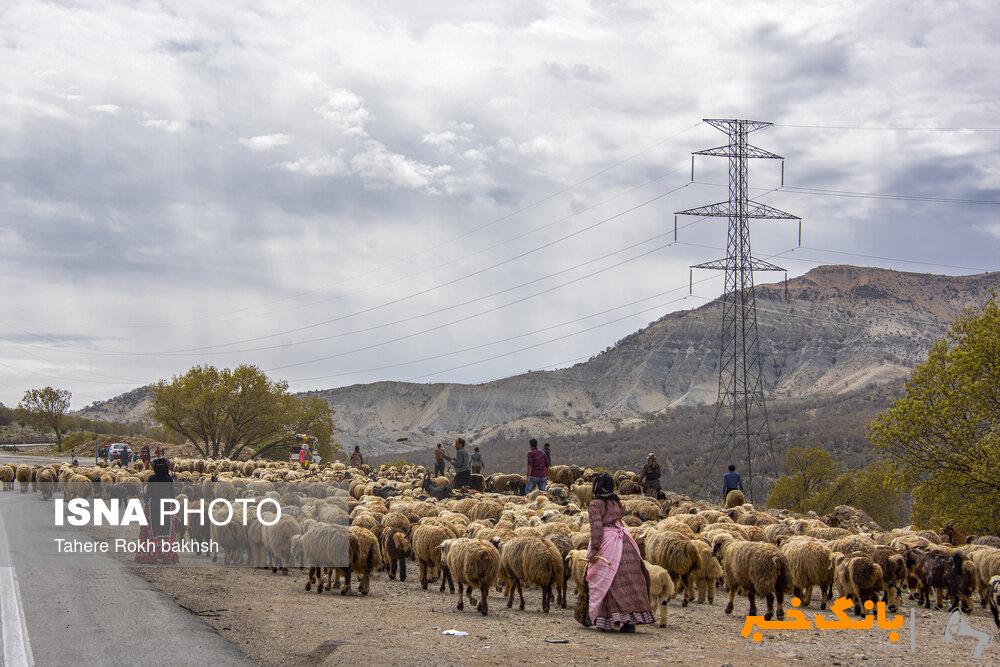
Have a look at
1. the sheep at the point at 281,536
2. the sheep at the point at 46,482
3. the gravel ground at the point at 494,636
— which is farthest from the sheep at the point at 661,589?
the sheep at the point at 46,482

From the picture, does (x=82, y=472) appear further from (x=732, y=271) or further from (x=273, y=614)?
(x=732, y=271)

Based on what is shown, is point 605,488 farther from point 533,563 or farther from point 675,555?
point 675,555

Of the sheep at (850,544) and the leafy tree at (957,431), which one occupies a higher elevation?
the leafy tree at (957,431)

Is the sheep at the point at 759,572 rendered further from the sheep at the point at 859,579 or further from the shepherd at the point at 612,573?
the shepherd at the point at 612,573

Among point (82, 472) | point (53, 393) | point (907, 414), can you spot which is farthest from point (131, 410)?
point (907, 414)

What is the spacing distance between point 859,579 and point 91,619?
1039 cm

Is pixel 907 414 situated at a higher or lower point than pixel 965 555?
higher

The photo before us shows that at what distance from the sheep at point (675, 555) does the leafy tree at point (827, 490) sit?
87.0 feet

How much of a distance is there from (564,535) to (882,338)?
124295 millimetres

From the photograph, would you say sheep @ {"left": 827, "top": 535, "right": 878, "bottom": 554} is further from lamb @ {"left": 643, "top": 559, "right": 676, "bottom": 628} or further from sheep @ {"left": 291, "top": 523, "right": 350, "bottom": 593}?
sheep @ {"left": 291, "top": 523, "right": 350, "bottom": 593}

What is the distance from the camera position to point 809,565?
1317 cm

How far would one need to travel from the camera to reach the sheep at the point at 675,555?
13453mm

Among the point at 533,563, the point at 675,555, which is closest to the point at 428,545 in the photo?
the point at 533,563

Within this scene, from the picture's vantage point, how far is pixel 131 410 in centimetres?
17438
